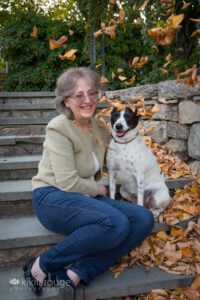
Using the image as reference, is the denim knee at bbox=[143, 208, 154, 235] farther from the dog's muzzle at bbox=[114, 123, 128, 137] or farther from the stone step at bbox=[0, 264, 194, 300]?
the dog's muzzle at bbox=[114, 123, 128, 137]

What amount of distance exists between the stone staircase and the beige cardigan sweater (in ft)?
1.24

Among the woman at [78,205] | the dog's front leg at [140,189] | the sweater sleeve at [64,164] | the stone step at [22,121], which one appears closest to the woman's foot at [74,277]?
the woman at [78,205]

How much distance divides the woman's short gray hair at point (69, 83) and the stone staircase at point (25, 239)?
0.75 m

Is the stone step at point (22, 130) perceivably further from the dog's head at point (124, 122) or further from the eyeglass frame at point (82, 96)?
the eyeglass frame at point (82, 96)

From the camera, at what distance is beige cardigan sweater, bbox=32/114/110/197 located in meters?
2.09

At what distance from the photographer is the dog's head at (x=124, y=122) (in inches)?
96.1

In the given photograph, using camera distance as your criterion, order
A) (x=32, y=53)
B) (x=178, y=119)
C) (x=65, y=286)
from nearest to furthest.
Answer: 1. (x=65, y=286)
2. (x=178, y=119)
3. (x=32, y=53)

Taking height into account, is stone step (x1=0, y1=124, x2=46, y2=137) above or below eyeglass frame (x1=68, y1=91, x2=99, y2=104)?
below

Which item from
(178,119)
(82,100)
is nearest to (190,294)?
(82,100)

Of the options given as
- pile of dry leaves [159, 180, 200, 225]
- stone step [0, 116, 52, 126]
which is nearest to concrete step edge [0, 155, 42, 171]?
stone step [0, 116, 52, 126]

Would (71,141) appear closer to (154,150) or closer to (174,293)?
(174,293)

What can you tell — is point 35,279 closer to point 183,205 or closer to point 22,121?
point 183,205

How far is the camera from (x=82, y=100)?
223cm

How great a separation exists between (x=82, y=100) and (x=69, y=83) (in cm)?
14
